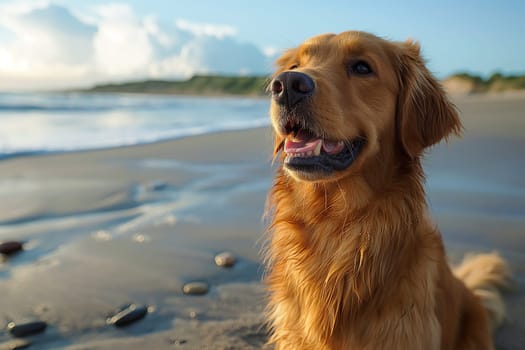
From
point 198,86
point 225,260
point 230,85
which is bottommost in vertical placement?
point 198,86

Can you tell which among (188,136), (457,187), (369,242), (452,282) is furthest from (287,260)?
(188,136)

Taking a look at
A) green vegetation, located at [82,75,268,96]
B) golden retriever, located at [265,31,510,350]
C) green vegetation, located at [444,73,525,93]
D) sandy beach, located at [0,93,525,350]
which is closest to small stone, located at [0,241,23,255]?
sandy beach, located at [0,93,525,350]

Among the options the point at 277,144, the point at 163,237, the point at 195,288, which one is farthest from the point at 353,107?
the point at 163,237

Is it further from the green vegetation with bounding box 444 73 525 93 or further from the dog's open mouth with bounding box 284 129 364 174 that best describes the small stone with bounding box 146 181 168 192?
the green vegetation with bounding box 444 73 525 93

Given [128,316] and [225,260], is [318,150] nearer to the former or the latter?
[128,316]

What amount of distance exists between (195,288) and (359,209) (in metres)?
1.47

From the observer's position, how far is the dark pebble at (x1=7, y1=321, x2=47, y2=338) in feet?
9.22

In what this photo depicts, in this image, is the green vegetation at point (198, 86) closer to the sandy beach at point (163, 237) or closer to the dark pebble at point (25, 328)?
the sandy beach at point (163, 237)

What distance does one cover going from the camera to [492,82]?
37.8 meters

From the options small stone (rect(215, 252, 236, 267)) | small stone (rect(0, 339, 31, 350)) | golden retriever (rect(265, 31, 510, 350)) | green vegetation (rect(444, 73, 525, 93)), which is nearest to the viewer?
golden retriever (rect(265, 31, 510, 350))

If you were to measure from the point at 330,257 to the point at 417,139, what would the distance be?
0.77 m

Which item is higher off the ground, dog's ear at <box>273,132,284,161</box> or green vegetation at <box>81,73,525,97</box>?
dog's ear at <box>273,132,284,161</box>

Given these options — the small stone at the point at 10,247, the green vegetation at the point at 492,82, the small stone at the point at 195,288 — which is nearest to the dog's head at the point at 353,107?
the small stone at the point at 195,288

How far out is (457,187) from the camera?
570 cm
